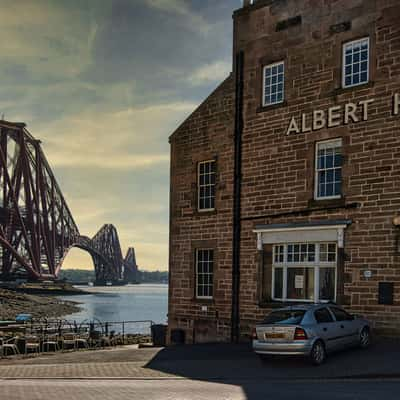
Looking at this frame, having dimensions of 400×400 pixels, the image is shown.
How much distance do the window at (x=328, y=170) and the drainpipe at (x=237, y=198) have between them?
338 centimetres

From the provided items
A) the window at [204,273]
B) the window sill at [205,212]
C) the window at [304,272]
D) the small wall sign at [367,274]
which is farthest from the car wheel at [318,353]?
the window sill at [205,212]

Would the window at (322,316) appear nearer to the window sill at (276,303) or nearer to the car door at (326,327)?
the car door at (326,327)

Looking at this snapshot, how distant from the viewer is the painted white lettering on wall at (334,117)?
68.9 feet

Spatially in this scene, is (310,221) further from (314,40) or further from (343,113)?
(314,40)

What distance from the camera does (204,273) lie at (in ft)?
84.4

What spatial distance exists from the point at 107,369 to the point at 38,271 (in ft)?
377

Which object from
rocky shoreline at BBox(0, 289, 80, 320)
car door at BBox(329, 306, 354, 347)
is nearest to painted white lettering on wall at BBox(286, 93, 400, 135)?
car door at BBox(329, 306, 354, 347)

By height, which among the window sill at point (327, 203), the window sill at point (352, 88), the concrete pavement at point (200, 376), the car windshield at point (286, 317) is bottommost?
the concrete pavement at point (200, 376)

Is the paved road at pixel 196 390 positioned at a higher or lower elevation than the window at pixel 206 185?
lower

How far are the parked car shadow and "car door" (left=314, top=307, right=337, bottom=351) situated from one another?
48 centimetres

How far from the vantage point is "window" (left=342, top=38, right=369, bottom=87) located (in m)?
21.3

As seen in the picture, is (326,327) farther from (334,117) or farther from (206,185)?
(206,185)

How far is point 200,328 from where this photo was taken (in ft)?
83.5

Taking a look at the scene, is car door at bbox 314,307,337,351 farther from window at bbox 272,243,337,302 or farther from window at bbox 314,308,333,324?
window at bbox 272,243,337,302
